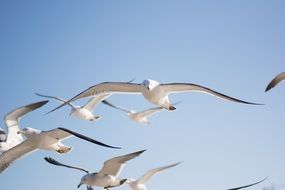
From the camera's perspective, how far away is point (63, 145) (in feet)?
43.1

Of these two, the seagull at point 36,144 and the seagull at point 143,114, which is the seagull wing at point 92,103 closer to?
the seagull at point 143,114

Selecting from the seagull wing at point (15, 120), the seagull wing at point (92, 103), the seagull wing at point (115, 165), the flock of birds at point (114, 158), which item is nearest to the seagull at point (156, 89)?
the flock of birds at point (114, 158)

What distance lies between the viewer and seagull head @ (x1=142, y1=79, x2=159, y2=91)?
1320 cm

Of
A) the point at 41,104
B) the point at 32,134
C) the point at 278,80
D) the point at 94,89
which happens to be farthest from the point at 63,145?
the point at 278,80

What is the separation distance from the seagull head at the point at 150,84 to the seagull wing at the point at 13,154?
3.47 meters

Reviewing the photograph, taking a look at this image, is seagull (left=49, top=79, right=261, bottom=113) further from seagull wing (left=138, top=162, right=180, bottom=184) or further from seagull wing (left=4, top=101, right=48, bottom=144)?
seagull wing (left=4, top=101, right=48, bottom=144)

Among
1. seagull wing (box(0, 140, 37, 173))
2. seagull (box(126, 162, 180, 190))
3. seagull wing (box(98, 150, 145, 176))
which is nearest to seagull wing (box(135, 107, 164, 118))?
seagull (box(126, 162, 180, 190))

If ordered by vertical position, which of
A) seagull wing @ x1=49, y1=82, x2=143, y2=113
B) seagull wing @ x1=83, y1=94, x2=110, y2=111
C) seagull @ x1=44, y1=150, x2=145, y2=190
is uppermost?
seagull wing @ x1=49, y1=82, x2=143, y2=113

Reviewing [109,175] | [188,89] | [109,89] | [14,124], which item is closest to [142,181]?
[109,89]

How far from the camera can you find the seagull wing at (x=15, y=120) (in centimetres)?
1675

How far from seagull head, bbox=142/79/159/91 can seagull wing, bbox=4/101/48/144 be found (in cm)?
468

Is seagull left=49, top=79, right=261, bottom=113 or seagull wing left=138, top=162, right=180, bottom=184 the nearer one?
seagull left=49, top=79, right=261, bottom=113

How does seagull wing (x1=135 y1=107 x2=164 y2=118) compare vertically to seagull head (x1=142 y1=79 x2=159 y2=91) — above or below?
below

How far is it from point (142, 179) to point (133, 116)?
189 inches
